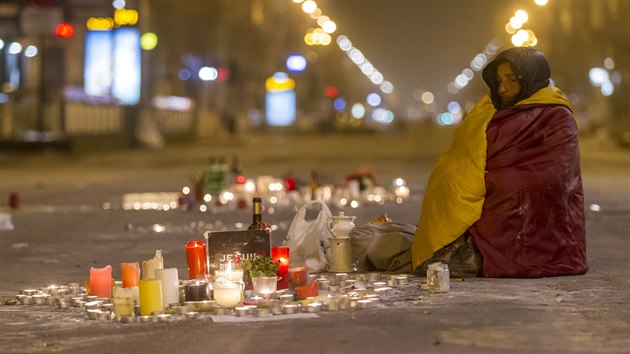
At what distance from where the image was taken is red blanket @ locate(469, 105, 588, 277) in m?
10.3

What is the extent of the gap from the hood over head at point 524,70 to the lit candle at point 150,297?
140 inches

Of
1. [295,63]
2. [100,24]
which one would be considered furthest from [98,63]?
[295,63]

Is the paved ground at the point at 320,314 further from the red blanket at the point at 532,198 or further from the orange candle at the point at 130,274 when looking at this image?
the orange candle at the point at 130,274

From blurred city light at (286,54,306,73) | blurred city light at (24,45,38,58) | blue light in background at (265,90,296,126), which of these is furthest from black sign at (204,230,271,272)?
blurred city light at (286,54,306,73)

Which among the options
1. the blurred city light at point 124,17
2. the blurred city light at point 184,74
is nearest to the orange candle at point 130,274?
the blurred city light at point 124,17

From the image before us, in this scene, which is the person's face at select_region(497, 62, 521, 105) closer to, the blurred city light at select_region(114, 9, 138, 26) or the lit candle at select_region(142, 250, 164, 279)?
the lit candle at select_region(142, 250, 164, 279)

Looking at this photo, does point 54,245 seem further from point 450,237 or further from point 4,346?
point 4,346

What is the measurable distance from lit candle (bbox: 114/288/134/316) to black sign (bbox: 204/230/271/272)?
1.34 meters

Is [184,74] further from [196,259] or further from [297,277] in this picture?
[297,277]

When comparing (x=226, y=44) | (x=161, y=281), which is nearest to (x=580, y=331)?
(x=161, y=281)

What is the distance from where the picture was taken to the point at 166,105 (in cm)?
6669

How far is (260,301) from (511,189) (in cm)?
253

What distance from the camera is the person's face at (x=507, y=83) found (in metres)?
10.6

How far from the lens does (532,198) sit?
1035 cm
